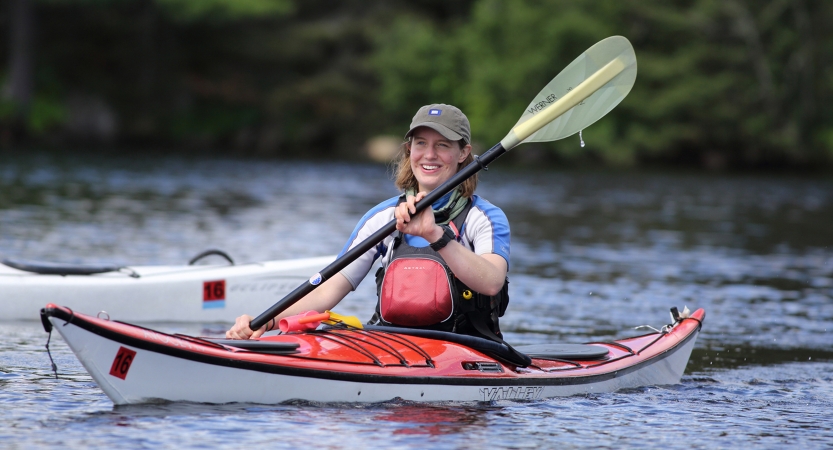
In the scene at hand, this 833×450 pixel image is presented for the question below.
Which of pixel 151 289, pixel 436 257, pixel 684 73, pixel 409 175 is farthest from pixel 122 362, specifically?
pixel 684 73

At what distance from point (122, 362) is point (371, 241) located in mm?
1277

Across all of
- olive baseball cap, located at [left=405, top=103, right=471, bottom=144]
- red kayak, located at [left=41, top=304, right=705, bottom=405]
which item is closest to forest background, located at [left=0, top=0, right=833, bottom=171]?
red kayak, located at [left=41, top=304, right=705, bottom=405]

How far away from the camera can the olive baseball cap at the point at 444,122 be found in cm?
511

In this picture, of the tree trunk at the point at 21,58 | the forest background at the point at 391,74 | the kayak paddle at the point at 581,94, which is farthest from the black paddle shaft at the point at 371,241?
the tree trunk at the point at 21,58

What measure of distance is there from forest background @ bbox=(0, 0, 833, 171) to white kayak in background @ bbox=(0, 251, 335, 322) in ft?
94.3

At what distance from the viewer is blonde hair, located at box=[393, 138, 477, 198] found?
5320mm

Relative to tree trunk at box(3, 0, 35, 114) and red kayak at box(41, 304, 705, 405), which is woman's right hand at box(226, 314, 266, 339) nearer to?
red kayak at box(41, 304, 705, 405)

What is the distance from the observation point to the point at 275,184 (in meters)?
26.3

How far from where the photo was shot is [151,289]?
8.43 meters

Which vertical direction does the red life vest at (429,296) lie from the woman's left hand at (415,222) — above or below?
below

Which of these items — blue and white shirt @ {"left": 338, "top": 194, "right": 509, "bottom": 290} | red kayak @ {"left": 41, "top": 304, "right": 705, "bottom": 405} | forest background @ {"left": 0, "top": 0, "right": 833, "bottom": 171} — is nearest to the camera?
red kayak @ {"left": 41, "top": 304, "right": 705, "bottom": 405}

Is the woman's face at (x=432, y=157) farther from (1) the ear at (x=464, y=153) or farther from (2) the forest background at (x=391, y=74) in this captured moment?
(2) the forest background at (x=391, y=74)

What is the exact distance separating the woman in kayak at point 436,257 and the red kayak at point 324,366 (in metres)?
0.13

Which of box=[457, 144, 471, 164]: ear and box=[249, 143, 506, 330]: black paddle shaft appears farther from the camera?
box=[457, 144, 471, 164]: ear
